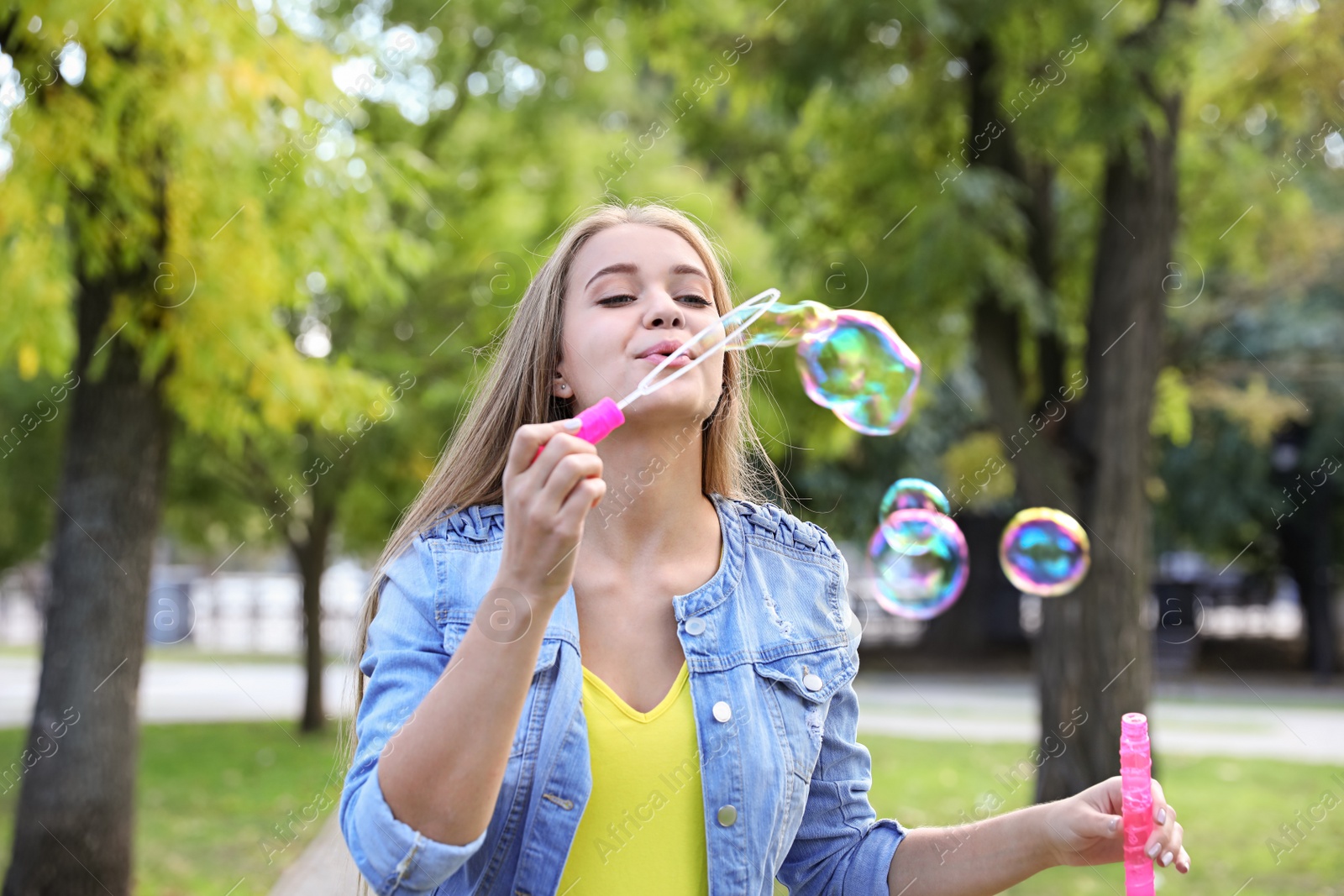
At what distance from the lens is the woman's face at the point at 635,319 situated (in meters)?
1.86

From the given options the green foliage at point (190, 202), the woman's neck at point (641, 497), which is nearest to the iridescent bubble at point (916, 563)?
the woman's neck at point (641, 497)

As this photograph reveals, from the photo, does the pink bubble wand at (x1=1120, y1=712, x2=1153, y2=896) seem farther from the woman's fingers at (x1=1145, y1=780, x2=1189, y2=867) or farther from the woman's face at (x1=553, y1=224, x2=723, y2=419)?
the woman's face at (x1=553, y1=224, x2=723, y2=419)

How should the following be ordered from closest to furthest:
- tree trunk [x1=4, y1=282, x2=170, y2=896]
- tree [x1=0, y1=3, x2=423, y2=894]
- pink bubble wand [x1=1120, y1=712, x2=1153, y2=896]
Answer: pink bubble wand [x1=1120, y1=712, x2=1153, y2=896], tree [x1=0, y1=3, x2=423, y2=894], tree trunk [x1=4, y1=282, x2=170, y2=896]

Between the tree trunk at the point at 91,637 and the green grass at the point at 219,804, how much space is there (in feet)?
0.57

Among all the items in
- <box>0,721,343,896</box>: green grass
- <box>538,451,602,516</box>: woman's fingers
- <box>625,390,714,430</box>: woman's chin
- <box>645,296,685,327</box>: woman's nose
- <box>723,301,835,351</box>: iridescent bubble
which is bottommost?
<box>0,721,343,896</box>: green grass

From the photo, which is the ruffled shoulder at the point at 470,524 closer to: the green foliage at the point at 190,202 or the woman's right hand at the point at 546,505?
the woman's right hand at the point at 546,505

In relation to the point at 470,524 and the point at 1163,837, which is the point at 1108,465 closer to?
the point at 1163,837

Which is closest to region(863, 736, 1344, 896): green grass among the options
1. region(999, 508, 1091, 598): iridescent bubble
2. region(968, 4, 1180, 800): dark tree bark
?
region(968, 4, 1180, 800): dark tree bark

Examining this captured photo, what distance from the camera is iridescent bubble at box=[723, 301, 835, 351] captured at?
87.8 inches

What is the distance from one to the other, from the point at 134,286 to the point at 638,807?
4.39 m

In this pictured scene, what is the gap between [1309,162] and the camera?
9.85m

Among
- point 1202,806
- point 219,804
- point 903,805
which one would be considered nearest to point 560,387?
point 903,805

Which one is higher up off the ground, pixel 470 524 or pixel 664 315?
pixel 664 315

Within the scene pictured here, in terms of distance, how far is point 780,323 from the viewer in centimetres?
271
